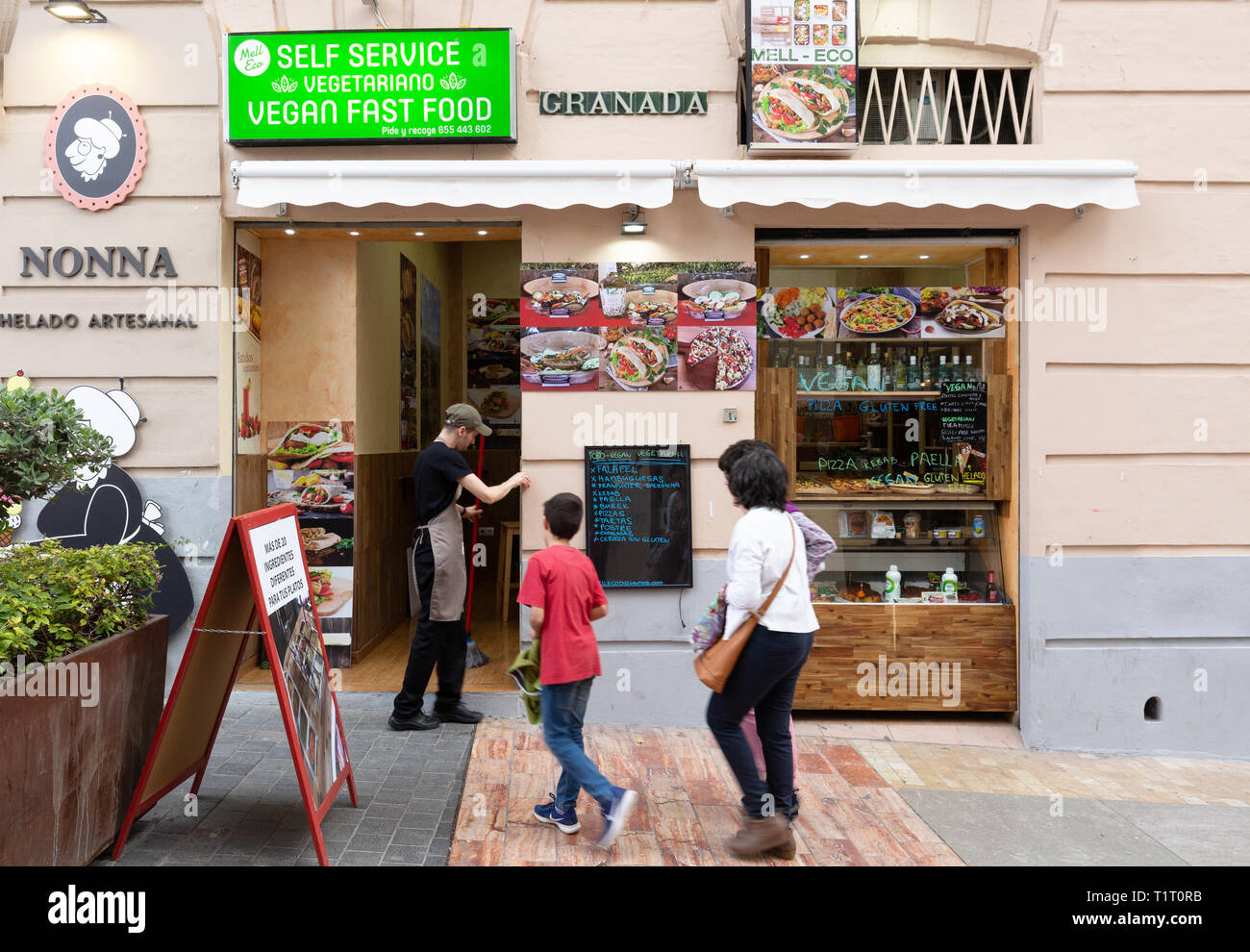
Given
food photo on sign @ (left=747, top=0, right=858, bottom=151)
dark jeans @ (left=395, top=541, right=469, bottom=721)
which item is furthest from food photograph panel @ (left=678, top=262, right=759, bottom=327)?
dark jeans @ (left=395, top=541, right=469, bottom=721)

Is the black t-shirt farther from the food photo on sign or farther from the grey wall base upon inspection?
the grey wall base

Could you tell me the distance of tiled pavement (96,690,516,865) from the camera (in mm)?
4082

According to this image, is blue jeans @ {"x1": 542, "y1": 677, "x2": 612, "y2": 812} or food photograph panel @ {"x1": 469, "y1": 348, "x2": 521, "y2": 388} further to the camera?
food photograph panel @ {"x1": 469, "y1": 348, "x2": 521, "y2": 388}

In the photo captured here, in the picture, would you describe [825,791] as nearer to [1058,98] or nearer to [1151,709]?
[1151,709]

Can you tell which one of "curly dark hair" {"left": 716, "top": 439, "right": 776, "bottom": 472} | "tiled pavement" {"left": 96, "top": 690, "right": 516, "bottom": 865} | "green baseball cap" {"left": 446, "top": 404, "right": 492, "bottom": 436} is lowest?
"tiled pavement" {"left": 96, "top": 690, "right": 516, "bottom": 865}

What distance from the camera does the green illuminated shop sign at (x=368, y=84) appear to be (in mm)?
5926

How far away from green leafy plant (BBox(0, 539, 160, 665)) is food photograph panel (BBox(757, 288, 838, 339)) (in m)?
4.19

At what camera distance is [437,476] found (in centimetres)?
561

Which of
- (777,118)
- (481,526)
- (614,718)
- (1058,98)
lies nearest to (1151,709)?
(614,718)

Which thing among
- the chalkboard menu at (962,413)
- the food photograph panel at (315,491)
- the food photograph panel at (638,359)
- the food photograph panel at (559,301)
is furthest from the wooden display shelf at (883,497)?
the food photograph panel at (315,491)

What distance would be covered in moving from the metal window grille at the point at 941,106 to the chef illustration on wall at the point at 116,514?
17.9 ft

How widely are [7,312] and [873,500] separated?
6.11 m

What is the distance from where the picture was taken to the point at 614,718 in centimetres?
612

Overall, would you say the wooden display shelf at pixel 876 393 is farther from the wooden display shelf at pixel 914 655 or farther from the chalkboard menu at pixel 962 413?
the wooden display shelf at pixel 914 655
